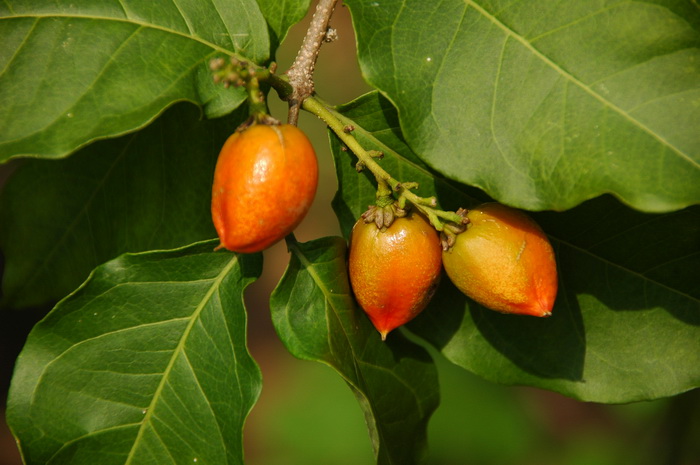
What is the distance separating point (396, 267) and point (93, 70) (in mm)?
803

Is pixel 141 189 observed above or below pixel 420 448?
above

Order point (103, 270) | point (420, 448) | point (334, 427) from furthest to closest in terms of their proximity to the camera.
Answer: point (334, 427), point (420, 448), point (103, 270)

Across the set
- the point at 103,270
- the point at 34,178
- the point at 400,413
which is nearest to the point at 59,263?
the point at 34,178

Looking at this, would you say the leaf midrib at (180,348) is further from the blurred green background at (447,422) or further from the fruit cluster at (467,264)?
the blurred green background at (447,422)

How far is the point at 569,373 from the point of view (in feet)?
5.78

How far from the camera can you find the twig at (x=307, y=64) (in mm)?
1665

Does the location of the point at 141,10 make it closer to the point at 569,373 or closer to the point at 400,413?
the point at 400,413

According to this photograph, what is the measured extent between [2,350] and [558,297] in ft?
14.4

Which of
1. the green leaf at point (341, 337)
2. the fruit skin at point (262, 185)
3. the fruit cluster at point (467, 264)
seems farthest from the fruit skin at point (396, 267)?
the fruit skin at point (262, 185)

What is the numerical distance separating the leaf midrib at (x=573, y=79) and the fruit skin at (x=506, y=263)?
310mm

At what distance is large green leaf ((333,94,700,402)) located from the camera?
→ 1.66m

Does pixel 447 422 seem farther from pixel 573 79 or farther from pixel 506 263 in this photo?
pixel 573 79

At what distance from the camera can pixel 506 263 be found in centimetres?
144

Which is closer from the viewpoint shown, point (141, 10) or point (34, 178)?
point (141, 10)
